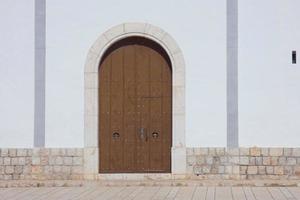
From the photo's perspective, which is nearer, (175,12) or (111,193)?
(111,193)

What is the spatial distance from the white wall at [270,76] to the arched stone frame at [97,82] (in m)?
1.22

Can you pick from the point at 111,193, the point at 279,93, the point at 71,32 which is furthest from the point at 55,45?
the point at 279,93

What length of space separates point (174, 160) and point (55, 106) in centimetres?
264

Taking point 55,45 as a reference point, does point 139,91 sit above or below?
below

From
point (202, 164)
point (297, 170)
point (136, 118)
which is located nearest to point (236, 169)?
point (202, 164)

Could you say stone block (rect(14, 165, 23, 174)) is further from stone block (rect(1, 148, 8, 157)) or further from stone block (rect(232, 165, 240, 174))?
stone block (rect(232, 165, 240, 174))

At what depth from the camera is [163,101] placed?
49.9 ft

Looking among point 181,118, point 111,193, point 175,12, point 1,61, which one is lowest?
point 111,193

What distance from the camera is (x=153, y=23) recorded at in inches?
589

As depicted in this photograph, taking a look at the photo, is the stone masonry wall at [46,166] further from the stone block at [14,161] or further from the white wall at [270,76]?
the white wall at [270,76]

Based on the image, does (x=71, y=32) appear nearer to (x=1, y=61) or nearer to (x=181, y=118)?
(x=1, y=61)

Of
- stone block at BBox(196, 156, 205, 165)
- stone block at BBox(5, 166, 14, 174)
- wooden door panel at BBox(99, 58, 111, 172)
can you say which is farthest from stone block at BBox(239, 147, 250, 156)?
stone block at BBox(5, 166, 14, 174)

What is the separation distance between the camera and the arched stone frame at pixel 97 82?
14867mm

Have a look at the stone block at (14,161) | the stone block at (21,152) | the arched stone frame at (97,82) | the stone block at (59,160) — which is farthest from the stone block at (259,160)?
the stone block at (14,161)
